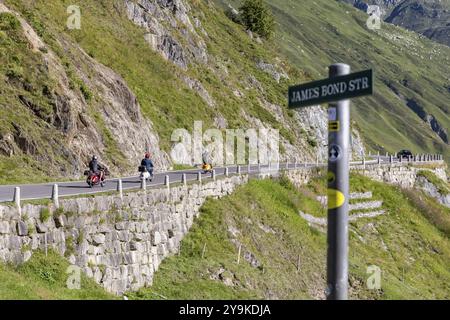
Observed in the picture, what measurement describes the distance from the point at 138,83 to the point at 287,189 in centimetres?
1685

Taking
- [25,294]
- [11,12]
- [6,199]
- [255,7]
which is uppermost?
[255,7]

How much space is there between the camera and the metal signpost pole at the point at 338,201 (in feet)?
21.7

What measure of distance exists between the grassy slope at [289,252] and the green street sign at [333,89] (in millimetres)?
12791

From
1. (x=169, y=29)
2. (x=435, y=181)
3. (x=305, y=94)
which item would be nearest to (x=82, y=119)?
(x=305, y=94)

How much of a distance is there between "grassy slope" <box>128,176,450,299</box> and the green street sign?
12791mm

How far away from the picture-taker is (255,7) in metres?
92.4

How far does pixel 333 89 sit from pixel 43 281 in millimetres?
10497

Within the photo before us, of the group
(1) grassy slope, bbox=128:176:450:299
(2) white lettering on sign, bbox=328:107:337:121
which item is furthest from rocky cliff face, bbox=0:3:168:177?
(2) white lettering on sign, bbox=328:107:337:121

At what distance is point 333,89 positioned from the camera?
677 cm

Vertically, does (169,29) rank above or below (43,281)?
above

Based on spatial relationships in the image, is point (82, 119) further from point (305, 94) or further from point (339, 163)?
point (339, 163)
